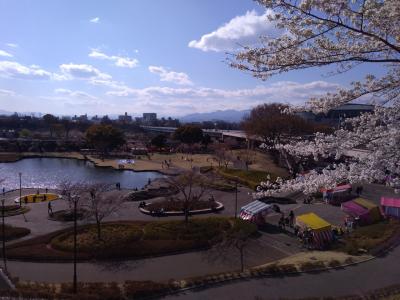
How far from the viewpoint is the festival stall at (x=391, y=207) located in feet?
72.9

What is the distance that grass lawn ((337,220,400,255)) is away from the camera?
16.5m

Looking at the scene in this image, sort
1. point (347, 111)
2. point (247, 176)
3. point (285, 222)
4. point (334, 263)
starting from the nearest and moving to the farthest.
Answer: point (347, 111) → point (334, 263) → point (285, 222) → point (247, 176)

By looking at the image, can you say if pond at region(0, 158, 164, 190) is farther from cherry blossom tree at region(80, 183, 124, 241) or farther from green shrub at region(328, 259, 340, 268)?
green shrub at region(328, 259, 340, 268)

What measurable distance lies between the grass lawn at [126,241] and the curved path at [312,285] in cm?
463

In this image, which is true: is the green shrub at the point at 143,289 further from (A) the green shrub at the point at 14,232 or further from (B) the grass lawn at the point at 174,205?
(B) the grass lawn at the point at 174,205

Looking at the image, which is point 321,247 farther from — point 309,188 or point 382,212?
point 309,188

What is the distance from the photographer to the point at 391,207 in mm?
22422

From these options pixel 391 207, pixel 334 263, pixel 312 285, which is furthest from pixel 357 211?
pixel 312 285

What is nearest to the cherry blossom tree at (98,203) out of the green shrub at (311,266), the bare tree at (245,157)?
the green shrub at (311,266)

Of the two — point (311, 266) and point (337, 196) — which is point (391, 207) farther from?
point (311, 266)

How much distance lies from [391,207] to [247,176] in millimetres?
13888

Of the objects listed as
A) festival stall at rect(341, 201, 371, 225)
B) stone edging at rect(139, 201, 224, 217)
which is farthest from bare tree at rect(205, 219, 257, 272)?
festival stall at rect(341, 201, 371, 225)

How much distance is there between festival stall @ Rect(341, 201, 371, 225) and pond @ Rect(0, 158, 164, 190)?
18.7m

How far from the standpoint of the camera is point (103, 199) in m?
19.1
